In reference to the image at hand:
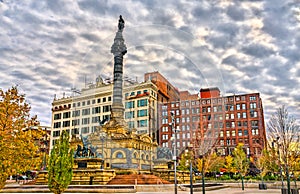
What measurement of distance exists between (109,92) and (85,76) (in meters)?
54.5

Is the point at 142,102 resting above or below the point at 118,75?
below

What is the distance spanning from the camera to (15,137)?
2186cm

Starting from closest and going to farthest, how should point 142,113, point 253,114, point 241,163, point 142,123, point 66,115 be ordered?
point 241,163 < point 142,113 < point 142,123 < point 253,114 < point 66,115

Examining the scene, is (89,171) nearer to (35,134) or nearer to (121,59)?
(35,134)

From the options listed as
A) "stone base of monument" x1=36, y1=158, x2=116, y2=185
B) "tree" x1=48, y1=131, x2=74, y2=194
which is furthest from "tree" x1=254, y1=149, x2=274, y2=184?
"tree" x1=48, y1=131, x2=74, y2=194

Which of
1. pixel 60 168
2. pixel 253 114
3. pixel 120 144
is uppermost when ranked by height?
pixel 253 114

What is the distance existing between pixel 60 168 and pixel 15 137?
4.27 m

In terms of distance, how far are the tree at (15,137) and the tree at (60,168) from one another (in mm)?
1757

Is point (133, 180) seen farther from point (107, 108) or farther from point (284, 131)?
point (107, 108)

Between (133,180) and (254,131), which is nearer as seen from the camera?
(133,180)

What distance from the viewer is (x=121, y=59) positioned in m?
53.8

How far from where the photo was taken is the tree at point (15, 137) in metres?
20.5

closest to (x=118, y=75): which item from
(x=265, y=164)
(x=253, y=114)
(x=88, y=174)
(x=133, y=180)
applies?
(x=88, y=174)

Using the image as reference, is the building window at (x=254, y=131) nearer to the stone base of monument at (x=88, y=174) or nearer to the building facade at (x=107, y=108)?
the building facade at (x=107, y=108)
